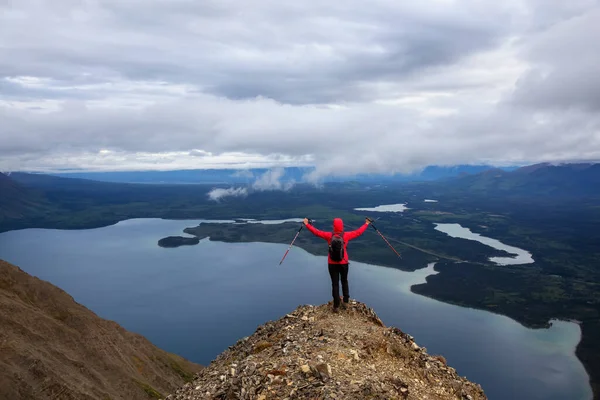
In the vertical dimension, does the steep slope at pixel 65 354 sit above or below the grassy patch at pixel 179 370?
above

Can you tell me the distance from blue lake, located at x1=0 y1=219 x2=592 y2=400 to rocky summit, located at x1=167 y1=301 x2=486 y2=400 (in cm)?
8054

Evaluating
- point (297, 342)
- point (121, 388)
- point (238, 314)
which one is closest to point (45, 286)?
point (121, 388)

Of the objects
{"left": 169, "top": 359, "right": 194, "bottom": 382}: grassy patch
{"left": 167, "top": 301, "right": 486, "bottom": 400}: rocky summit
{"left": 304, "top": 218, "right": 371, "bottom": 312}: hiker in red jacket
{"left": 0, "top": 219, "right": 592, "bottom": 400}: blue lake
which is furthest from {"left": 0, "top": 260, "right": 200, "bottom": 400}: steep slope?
{"left": 304, "top": 218, "right": 371, "bottom": 312}: hiker in red jacket

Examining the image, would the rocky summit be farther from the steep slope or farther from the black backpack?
the steep slope

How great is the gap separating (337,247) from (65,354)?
53191 millimetres

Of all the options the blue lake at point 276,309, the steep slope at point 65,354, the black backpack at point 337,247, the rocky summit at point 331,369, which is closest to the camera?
the rocky summit at point 331,369

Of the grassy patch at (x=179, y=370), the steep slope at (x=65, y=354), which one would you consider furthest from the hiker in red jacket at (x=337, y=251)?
the grassy patch at (x=179, y=370)

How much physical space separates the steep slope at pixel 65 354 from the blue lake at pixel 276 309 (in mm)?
31832

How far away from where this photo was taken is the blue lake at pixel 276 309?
3516 inches

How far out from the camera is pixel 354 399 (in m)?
8.74

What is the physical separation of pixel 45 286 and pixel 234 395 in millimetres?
71706

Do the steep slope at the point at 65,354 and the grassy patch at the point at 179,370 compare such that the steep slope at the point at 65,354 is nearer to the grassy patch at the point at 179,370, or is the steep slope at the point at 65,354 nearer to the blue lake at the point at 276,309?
the grassy patch at the point at 179,370

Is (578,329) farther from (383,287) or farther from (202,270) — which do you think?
(202,270)

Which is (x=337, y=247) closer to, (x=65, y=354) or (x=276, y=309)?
Answer: (x=65, y=354)
